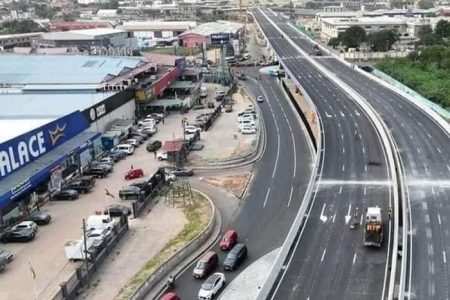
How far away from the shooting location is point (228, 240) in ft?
109

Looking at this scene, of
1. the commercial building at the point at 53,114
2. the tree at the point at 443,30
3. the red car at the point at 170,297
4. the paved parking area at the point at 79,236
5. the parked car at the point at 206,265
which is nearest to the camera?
the red car at the point at 170,297

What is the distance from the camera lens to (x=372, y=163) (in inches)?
1672

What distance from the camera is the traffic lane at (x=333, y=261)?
24750 millimetres

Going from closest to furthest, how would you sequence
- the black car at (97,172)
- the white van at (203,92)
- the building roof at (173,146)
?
the black car at (97,172) < the building roof at (173,146) < the white van at (203,92)

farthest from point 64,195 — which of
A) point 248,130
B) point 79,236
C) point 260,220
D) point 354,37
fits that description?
point 354,37

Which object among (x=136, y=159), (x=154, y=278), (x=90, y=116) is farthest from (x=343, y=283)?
(x=90, y=116)

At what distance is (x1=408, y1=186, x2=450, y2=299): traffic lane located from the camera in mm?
25297

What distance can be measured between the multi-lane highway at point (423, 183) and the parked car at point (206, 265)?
10.4m

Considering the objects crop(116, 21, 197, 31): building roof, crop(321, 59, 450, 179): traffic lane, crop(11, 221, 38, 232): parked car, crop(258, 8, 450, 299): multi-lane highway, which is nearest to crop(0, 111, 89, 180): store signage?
crop(11, 221, 38, 232): parked car

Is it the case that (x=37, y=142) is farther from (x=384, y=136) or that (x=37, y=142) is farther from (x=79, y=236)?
(x=384, y=136)

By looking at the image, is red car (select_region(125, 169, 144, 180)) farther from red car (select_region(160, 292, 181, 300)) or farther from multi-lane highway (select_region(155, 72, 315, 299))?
red car (select_region(160, 292, 181, 300))

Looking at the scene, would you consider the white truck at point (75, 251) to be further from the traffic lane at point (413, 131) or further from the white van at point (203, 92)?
the white van at point (203, 92)

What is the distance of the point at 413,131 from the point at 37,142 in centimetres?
3305

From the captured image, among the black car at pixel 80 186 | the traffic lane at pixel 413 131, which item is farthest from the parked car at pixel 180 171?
the traffic lane at pixel 413 131
